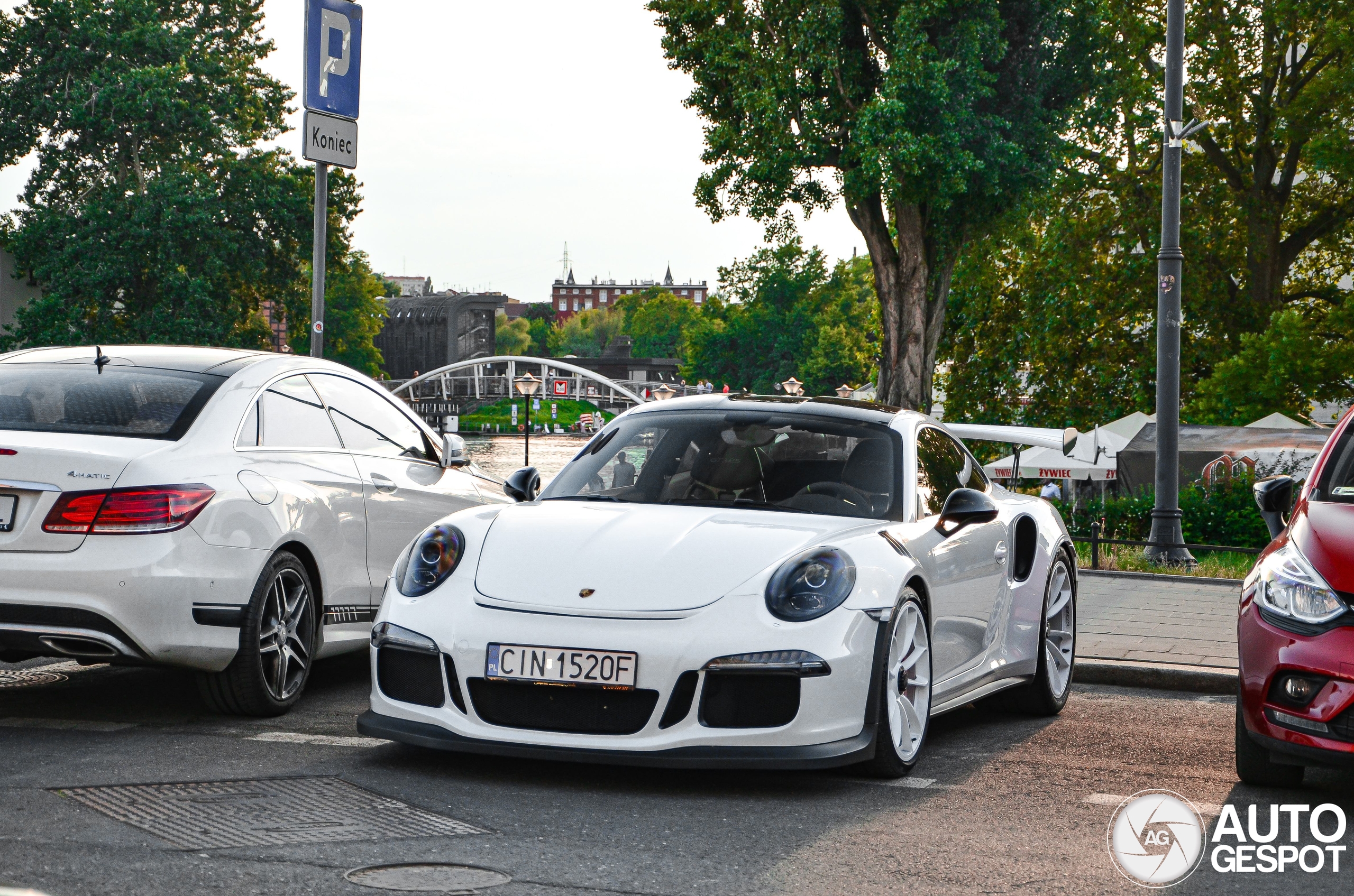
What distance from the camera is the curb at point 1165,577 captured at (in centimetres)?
1368

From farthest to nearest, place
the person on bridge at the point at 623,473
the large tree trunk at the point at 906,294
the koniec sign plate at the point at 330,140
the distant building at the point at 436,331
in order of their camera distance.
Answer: the distant building at the point at 436,331, the large tree trunk at the point at 906,294, the koniec sign plate at the point at 330,140, the person on bridge at the point at 623,473

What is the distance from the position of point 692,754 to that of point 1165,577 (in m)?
10.3

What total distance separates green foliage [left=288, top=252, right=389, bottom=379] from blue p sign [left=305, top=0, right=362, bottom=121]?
88583 mm

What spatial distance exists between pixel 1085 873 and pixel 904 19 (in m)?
23.6

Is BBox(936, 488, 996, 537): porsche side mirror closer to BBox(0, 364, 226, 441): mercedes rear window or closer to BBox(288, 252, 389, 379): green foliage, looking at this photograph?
BBox(0, 364, 226, 441): mercedes rear window

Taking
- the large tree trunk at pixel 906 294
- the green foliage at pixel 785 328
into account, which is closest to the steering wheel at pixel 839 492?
the large tree trunk at pixel 906 294

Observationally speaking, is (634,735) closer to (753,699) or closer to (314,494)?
(753,699)

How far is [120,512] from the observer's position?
569cm

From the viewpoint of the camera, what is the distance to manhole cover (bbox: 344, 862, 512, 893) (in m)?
3.75

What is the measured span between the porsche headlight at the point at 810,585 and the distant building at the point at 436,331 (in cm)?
17586

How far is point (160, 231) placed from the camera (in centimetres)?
5200

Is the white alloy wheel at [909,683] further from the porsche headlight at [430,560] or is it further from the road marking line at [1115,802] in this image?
the porsche headlight at [430,560]

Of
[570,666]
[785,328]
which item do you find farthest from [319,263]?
[785,328]

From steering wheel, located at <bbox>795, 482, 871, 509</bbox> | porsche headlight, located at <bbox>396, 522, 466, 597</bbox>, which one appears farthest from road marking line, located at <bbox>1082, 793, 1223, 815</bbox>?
porsche headlight, located at <bbox>396, 522, 466, 597</bbox>
